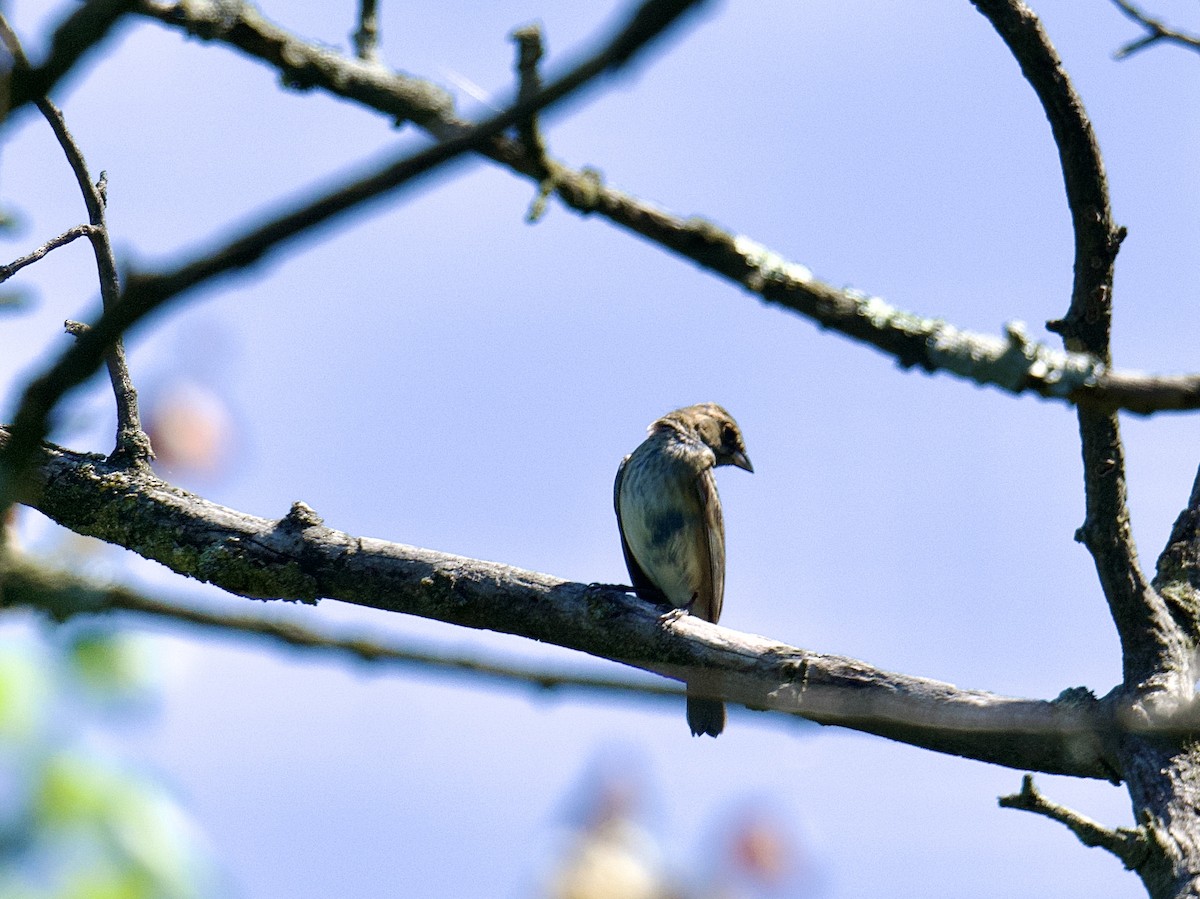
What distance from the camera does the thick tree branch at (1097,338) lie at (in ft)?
13.5

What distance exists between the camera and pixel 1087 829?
3.97 meters

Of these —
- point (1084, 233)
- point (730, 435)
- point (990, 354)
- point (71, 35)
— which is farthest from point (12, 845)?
point (730, 435)

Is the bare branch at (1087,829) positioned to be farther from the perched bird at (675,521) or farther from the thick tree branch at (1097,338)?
the perched bird at (675,521)

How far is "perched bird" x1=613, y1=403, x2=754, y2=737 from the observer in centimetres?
859

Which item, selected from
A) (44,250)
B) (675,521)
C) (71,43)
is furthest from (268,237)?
(675,521)

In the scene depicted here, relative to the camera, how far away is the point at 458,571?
508cm

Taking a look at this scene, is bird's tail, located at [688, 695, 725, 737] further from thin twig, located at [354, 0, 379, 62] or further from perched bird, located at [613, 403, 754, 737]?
thin twig, located at [354, 0, 379, 62]

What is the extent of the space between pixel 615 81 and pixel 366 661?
0.72 metres

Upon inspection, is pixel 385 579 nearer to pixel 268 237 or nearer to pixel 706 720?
pixel 706 720

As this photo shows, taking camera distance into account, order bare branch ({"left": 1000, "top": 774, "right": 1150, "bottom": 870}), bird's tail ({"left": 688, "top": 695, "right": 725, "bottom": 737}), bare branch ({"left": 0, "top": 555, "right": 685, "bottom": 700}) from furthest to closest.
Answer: bird's tail ({"left": 688, "top": 695, "right": 725, "bottom": 737}) < bare branch ({"left": 1000, "top": 774, "right": 1150, "bottom": 870}) < bare branch ({"left": 0, "top": 555, "right": 685, "bottom": 700})

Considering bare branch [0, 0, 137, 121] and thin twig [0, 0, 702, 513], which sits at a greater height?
bare branch [0, 0, 137, 121]

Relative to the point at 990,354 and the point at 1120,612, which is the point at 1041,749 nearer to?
the point at 1120,612

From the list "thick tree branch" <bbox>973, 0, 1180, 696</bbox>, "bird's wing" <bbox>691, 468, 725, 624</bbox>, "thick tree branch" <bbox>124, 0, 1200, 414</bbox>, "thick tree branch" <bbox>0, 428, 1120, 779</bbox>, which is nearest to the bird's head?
"bird's wing" <bbox>691, 468, 725, 624</bbox>

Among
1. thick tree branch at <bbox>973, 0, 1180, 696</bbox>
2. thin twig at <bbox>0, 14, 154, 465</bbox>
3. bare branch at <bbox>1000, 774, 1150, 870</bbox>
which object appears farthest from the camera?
thin twig at <bbox>0, 14, 154, 465</bbox>
